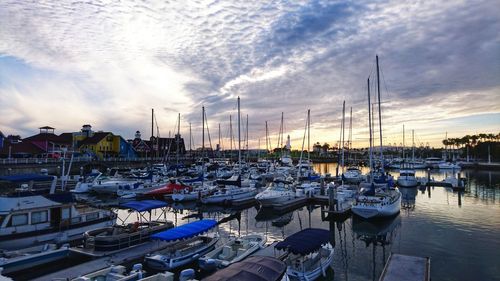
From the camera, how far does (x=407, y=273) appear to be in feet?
51.2

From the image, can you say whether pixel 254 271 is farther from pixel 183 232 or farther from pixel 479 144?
pixel 479 144

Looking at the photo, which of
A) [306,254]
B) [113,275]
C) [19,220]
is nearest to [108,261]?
[113,275]

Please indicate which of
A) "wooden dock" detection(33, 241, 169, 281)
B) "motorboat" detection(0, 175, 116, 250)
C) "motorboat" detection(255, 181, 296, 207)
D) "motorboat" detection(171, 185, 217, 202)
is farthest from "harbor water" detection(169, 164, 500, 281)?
"motorboat" detection(0, 175, 116, 250)

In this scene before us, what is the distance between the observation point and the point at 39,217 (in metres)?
21.5

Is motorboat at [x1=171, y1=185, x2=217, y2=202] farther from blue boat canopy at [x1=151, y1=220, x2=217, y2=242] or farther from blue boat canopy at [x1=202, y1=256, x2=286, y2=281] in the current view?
blue boat canopy at [x1=202, y1=256, x2=286, y2=281]

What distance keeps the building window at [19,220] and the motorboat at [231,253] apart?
40.0 feet

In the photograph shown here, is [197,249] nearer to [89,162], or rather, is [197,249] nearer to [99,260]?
[99,260]

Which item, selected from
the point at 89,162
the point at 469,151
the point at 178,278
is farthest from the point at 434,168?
the point at 178,278

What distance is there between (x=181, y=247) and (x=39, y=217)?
1009 cm

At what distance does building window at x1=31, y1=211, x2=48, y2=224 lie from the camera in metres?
21.2

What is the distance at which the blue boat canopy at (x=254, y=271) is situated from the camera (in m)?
11.4

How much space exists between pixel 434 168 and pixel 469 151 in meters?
56.1

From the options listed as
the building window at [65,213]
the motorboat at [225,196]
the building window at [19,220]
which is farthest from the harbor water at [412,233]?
the building window at [19,220]

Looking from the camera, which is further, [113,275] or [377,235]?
[377,235]
